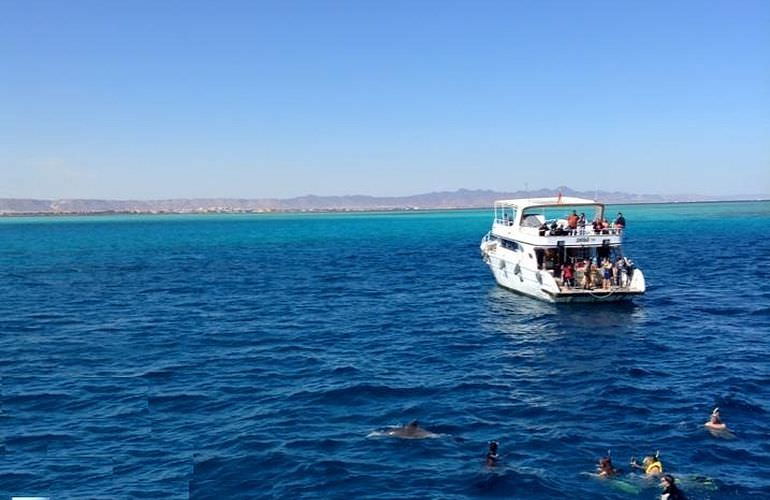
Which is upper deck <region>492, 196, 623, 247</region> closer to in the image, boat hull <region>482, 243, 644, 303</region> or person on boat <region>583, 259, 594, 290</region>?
person on boat <region>583, 259, 594, 290</region>

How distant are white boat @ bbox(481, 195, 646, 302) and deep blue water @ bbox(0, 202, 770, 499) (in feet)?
4.11

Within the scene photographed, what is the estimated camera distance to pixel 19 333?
121 ft

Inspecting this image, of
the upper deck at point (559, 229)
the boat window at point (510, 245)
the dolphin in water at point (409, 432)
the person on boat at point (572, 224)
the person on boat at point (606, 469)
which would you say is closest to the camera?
the person on boat at point (606, 469)

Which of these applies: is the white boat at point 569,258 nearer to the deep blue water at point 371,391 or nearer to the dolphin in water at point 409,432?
the deep blue water at point 371,391

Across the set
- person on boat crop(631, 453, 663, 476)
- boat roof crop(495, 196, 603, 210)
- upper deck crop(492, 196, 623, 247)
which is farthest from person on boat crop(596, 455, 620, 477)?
boat roof crop(495, 196, 603, 210)

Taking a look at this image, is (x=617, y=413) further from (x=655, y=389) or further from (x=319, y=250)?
(x=319, y=250)

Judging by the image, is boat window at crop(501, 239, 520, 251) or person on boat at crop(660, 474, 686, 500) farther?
boat window at crop(501, 239, 520, 251)

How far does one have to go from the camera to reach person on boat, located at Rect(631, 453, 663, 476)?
57.9 feet

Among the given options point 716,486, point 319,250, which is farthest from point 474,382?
point 319,250

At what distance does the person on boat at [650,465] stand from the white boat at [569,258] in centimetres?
2349

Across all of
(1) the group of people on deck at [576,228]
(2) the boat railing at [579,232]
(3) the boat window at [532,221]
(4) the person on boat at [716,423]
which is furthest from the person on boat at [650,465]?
(3) the boat window at [532,221]

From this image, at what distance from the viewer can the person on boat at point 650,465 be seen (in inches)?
695

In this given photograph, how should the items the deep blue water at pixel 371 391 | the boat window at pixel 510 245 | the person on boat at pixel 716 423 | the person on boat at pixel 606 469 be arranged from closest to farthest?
the person on boat at pixel 606 469, the deep blue water at pixel 371 391, the person on boat at pixel 716 423, the boat window at pixel 510 245

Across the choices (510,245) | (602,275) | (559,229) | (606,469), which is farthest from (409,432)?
(510,245)
